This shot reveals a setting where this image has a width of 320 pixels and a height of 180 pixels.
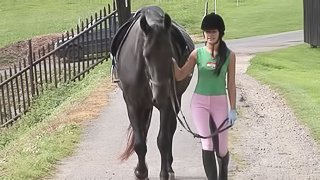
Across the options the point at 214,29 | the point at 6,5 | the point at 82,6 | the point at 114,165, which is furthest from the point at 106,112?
the point at 6,5

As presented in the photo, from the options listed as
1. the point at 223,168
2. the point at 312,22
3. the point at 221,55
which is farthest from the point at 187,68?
the point at 312,22

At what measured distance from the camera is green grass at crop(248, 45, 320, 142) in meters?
11.5

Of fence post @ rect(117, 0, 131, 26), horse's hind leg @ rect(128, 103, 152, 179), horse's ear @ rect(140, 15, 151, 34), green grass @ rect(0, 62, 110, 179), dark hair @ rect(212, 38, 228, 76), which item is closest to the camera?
horse's ear @ rect(140, 15, 151, 34)

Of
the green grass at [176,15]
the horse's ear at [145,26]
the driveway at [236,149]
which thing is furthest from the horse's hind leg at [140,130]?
the green grass at [176,15]

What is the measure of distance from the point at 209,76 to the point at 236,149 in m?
3.01

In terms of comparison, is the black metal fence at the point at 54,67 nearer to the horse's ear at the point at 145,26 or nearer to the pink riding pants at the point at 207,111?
the pink riding pants at the point at 207,111

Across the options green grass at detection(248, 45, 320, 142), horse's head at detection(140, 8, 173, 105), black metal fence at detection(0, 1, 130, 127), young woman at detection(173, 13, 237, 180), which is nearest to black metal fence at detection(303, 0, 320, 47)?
green grass at detection(248, 45, 320, 142)

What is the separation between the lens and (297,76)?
673 inches

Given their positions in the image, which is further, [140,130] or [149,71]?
[140,130]

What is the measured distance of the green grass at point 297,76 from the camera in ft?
37.7

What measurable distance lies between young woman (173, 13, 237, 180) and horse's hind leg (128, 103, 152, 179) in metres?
0.78

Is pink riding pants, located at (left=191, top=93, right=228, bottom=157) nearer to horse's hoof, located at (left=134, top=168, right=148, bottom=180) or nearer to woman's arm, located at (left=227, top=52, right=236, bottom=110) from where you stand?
woman's arm, located at (left=227, top=52, right=236, bottom=110)

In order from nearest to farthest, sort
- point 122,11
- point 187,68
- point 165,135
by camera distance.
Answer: point 187,68, point 165,135, point 122,11

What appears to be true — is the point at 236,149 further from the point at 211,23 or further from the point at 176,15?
the point at 176,15
